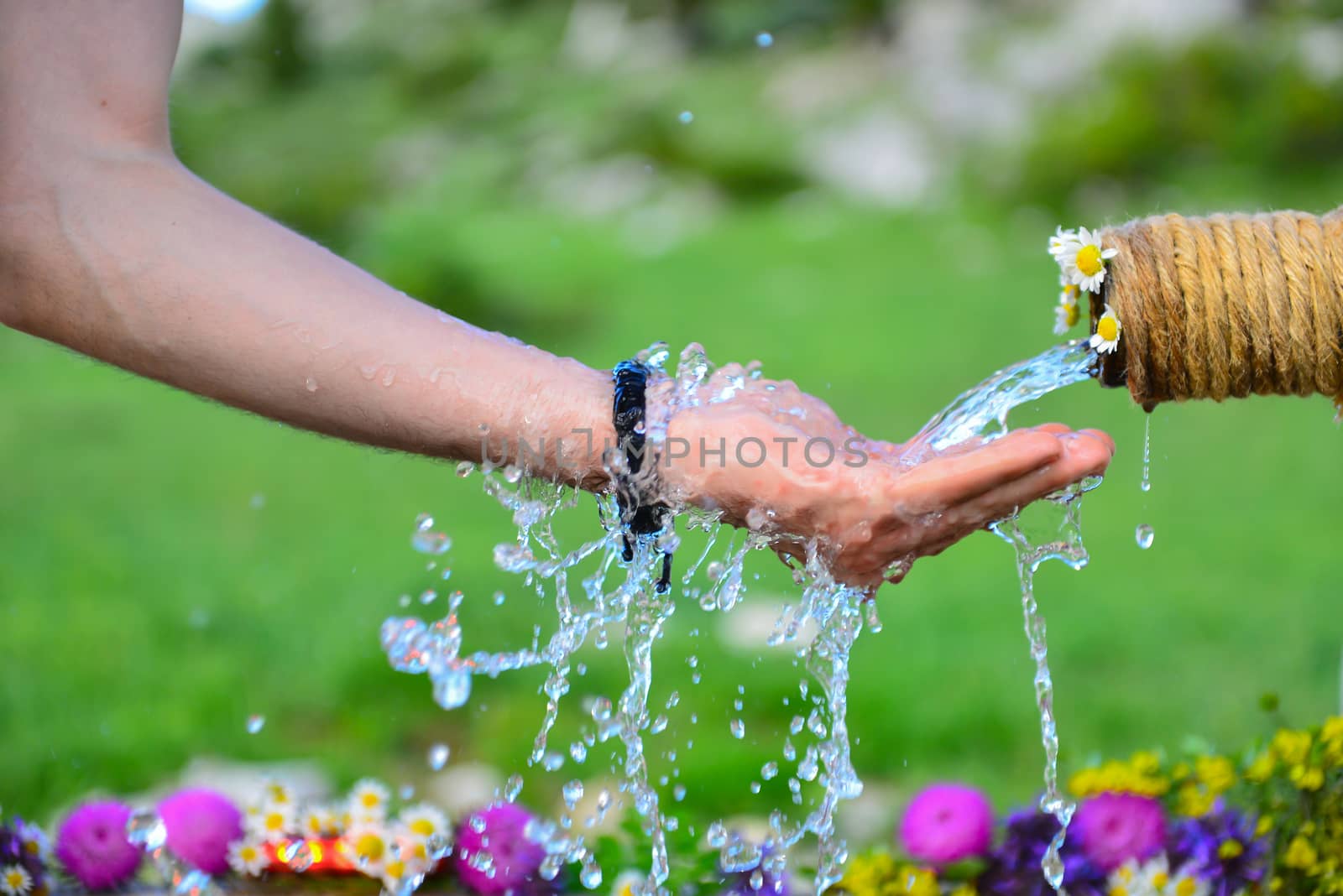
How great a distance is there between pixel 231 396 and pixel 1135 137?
708 centimetres

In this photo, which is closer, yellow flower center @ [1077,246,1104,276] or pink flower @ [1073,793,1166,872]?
yellow flower center @ [1077,246,1104,276]

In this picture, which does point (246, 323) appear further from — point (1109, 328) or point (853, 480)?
point (1109, 328)

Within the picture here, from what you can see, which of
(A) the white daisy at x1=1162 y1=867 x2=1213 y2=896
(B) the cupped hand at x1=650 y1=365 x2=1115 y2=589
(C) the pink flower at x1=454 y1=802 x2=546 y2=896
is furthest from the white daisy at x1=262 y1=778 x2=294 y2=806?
(A) the white daisy at x1=1162 y1=867 x2=1213 y2=896

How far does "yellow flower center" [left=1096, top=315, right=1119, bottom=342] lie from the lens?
146 cm

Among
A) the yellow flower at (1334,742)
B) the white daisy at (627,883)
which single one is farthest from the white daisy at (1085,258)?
the white daisy at (627,883)

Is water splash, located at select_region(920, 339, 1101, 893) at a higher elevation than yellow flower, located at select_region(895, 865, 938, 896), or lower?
higher

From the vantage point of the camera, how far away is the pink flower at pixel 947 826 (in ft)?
5.74

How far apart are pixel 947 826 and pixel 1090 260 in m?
0.83

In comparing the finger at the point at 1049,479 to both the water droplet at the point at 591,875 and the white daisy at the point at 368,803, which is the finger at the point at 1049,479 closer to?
the water droplet at the point at 591,875

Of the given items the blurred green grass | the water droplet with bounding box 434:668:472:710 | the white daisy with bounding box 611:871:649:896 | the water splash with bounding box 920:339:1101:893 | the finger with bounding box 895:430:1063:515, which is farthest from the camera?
the blurred green grass

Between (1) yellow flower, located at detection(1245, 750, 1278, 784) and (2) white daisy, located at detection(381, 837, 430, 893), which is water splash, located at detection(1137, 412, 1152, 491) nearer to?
(1) yellow flower, located at detection(1245, 750, 1278, 784)

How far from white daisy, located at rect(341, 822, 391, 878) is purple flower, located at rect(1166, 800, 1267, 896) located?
115cm

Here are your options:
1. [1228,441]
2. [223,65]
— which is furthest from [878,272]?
[223,65]

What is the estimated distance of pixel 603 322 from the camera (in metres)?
6.42
